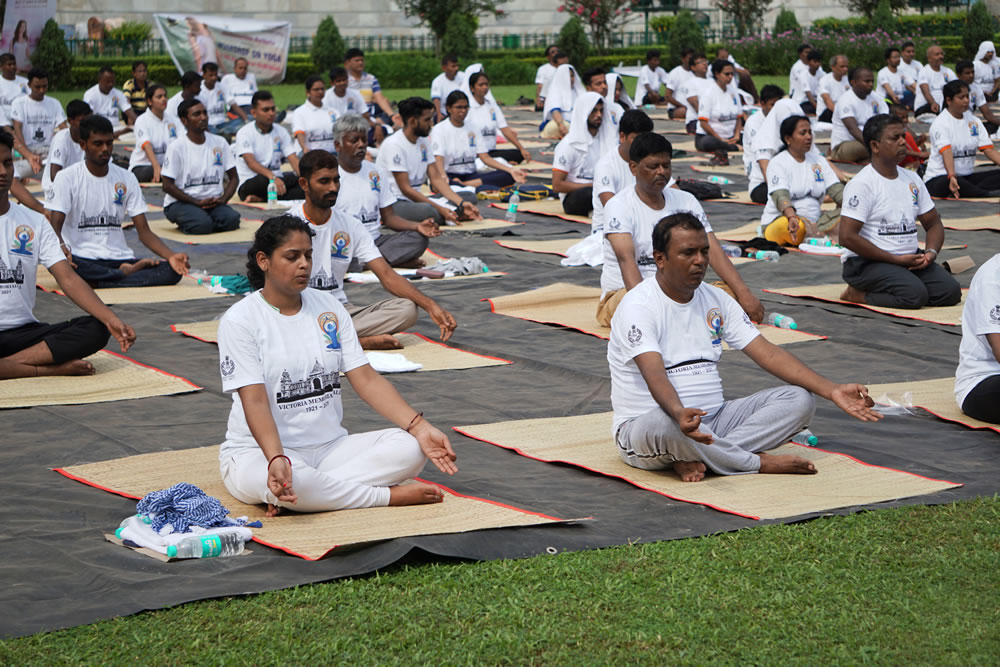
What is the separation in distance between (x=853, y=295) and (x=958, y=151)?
6.07 metres

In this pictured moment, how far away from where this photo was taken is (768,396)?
5996mm

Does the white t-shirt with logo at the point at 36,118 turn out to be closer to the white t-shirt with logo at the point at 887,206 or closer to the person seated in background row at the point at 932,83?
the white t-shirt with logo at the point at 887,206

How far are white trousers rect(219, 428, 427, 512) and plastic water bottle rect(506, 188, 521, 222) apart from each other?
29.3 feet

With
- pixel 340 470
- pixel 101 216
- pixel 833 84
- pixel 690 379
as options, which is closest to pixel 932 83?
pixel 833 84

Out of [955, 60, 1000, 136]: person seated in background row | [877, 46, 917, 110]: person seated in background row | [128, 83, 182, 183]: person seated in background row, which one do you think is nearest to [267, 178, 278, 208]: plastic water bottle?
[128, 83, 182, 183]: person seated in background row

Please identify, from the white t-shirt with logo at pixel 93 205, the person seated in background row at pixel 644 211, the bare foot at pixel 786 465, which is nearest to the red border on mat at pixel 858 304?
the person seated in background row at pixel 644 211

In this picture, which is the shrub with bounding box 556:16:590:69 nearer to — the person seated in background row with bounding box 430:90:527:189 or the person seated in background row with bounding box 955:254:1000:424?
the person seated in background row with bounding box 430:90:527:189

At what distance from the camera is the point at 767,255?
1165 cm

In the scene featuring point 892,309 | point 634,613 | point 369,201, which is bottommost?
point 892,309

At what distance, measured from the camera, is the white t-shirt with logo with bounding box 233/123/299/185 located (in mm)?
15383

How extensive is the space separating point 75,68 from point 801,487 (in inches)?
1323

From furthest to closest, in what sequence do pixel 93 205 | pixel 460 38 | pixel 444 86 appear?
pixel 460 38 < pixel 444 86 < pixel 93 205

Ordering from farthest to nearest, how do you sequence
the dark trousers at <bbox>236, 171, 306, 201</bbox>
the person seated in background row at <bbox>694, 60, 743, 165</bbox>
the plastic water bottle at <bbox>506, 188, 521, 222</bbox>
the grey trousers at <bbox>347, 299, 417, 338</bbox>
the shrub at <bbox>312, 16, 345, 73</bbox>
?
1. the shrub at <bbox>312, 16, 345, 73</bbox>
2. the person seated in background row at <bbox>694, 60, 743, 165</bbox>
3. the dark trousers at <bbox>236, 171, 306, 201</bbox>
4. the plastic water bottle at <bbox>506, 188, 521, 222</bbox>
5. the grey trousers at <bbox>347, 299, 417, 338</bbox>

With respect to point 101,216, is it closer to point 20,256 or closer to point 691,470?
point 20,256
